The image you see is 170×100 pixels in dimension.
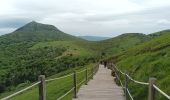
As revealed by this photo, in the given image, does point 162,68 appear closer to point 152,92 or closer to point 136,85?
point 136,85

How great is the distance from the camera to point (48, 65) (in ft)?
620

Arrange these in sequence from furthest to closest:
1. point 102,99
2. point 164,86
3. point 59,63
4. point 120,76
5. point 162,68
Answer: point 59,63 < point 120,76 < point 162,68 < point 102,99 < point 164,86

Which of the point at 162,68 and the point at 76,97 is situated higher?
the point at 162,68

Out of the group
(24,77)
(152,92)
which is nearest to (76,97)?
(152,92)

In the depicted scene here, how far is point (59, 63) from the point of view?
18812 centimetres

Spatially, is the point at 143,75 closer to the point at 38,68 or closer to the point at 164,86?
the point at 164,86

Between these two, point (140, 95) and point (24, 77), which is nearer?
point (140, 95)

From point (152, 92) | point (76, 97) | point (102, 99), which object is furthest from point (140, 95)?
point (152, 92)

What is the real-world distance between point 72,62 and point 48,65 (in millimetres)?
11392

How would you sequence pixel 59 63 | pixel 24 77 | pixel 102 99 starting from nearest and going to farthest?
pixel 102 99 → pixel 24 77 → pixel 59 63

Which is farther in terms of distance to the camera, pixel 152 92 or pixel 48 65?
pixel 48 65

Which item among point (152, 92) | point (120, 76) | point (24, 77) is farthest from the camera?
point (24, 77)

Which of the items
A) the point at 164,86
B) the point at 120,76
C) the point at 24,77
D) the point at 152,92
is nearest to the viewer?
the point at 152,92

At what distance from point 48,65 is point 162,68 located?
16844cm
